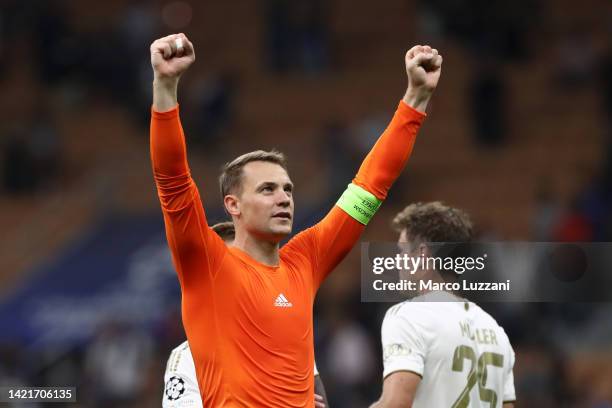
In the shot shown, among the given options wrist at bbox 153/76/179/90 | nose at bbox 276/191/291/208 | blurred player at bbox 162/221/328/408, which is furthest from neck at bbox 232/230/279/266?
wrist at bbox 153/76/179/90

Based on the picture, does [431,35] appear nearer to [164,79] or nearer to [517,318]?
[517,318]

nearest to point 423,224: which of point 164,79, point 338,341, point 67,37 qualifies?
point 164,79

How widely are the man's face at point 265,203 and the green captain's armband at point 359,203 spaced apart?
0.37 metres

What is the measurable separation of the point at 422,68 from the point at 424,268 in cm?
97

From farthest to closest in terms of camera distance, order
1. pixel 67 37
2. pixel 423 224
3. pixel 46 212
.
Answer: pixel 67 37, pixel 46 212, pixel 423 224

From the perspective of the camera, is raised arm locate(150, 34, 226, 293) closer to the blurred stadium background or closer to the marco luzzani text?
the marco luzzani text

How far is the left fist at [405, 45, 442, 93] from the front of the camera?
580cm

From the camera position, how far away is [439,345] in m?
5.94

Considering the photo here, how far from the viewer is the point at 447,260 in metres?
6.22

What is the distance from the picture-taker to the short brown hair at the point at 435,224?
20.1 ft

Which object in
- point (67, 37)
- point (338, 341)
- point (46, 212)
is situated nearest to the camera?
point (338, 341)

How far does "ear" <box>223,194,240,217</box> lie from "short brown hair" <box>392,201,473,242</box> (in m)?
0.96

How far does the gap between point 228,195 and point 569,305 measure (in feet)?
24.2

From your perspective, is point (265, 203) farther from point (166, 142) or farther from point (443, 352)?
point (443, 352)
